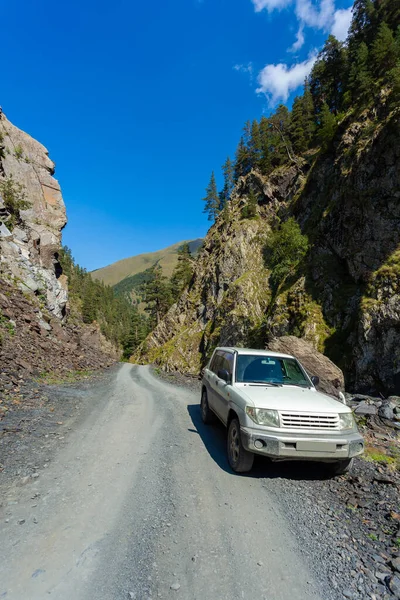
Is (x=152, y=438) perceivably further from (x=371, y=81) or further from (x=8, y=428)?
(x=371, y=81)

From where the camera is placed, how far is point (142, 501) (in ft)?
14.4

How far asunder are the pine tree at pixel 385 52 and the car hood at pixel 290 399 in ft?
133

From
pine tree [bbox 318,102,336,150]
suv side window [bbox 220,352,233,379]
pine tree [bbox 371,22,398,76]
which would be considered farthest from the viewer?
pine tree [bbox 318,102,336,150]

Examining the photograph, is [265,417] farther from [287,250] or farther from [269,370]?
[287,250]

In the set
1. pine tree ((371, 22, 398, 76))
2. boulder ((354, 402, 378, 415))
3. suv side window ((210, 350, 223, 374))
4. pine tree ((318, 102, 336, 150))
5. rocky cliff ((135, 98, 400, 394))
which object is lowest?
boulder ((354, 402, 378, 415))

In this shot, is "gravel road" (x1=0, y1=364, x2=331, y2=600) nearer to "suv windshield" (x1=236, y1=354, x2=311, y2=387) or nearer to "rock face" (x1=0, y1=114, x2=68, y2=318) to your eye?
"suv windshield" (x1=236, y1=354, x2=311, y2=387)

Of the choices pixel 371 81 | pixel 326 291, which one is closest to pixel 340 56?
pixel 371 81

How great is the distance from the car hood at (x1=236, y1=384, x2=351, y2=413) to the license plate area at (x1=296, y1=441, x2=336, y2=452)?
0.52 m

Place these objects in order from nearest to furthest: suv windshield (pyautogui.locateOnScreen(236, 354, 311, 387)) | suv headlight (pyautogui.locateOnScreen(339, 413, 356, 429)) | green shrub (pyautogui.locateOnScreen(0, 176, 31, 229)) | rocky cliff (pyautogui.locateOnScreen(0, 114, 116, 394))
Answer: suv headlight (pyautogui.locateOnScreen(339, 413, 356, 429)), suv windshield (pyautogui.locateOnScreen(236, 354, 311, 387)), rocky cliff (pyautogui.locateOnScreen(0, 114, 116, 394)), green shrub (pyautogui.locateOnScreen(0, 176, 31, 229))

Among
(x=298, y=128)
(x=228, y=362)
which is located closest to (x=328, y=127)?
(x=298, y=128)

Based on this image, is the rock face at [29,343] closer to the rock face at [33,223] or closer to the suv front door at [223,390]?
the rock face at [33,223]

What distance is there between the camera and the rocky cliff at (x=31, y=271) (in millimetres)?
15086

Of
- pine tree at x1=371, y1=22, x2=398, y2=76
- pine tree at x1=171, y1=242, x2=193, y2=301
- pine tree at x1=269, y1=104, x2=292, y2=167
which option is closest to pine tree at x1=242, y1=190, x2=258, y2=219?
pine tree at x1=269, y1=104, x2=292, y2=167

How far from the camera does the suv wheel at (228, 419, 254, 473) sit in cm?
516
